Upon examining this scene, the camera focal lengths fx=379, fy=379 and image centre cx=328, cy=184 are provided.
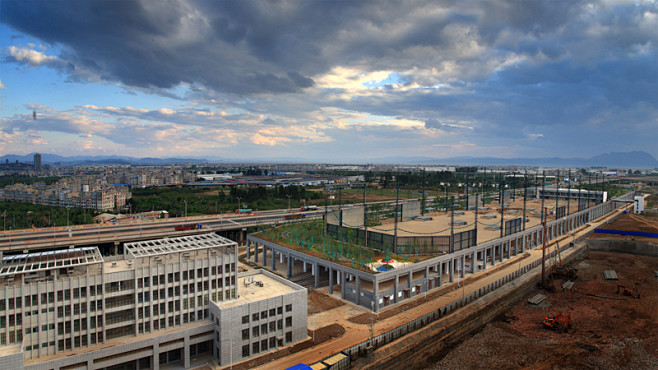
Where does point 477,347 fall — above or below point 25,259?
below

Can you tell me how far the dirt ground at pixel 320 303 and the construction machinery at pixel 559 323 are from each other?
17056 mm

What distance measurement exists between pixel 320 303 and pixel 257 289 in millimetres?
7645

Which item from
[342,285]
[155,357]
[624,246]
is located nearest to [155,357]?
[155,357]

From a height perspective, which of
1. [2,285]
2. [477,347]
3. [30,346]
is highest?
[2,285]

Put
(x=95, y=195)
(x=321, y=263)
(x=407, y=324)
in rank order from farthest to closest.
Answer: (x=95, y=195)
(x=321, y=263)
(x=407, y=324)

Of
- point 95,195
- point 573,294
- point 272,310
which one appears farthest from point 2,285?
point 95,195

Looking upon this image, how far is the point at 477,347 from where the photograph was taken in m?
28.8

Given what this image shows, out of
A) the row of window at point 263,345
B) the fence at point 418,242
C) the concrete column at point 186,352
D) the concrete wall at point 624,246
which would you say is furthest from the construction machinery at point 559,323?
the concrete wall at point 624,246

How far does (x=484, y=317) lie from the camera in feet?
109

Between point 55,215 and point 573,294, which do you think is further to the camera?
point 55,215

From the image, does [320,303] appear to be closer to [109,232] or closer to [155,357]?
[155,357]

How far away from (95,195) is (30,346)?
7466 centimetres

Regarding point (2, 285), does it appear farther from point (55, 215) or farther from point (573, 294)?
point (55, 215)

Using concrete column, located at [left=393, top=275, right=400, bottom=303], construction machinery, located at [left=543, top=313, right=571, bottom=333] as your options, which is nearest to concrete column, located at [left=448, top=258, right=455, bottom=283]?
concrete column, located at [left=393, top=275, right=400, bottom=303]
